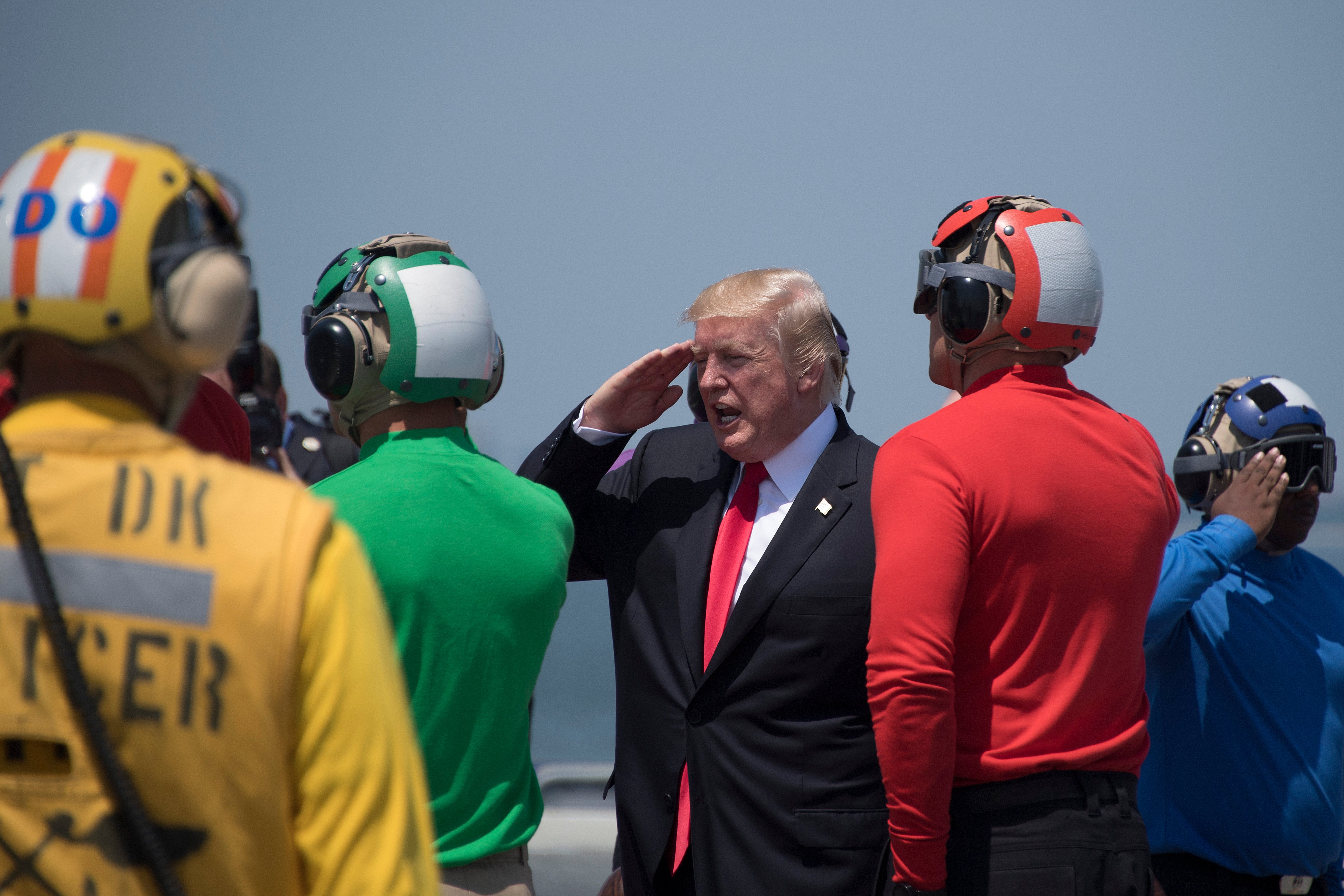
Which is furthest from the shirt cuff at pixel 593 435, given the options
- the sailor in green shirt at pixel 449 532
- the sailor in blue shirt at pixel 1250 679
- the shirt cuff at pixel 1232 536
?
the shirt cuff at pixel 1232 536

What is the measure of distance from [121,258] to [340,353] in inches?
45.0

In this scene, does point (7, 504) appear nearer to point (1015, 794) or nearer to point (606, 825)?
point (1015, 794)

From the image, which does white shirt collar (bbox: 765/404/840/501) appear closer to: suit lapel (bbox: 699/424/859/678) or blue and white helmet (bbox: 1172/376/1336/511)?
suit lapel (bbox: 699/424/859/678)

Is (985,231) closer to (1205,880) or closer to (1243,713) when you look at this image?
(1243,713)

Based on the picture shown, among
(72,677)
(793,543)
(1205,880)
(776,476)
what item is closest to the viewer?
(72,677)

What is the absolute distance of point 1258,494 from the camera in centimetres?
308

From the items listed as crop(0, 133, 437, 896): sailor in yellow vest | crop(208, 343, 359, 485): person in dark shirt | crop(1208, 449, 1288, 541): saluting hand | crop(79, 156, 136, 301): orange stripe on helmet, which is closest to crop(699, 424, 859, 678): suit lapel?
crop(1208, 449, 1288, 541): saluting hand

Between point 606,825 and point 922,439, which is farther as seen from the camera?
point 606,825

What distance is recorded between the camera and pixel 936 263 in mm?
2674

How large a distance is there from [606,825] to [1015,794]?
4.68m

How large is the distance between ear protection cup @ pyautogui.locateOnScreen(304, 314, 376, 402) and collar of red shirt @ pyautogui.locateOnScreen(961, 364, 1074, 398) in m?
1.35

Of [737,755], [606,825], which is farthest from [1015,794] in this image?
[606,825]

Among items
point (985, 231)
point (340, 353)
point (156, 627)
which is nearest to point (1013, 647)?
point (985, 231)

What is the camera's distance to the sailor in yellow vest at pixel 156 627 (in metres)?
1.05
